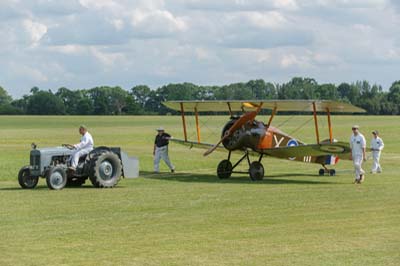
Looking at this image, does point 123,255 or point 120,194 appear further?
point 120,194

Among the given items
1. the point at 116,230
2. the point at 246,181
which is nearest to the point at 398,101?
the point at 246,181

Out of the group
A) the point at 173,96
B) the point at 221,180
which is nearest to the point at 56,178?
the point at 221,180

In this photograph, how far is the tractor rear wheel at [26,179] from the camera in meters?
19.2

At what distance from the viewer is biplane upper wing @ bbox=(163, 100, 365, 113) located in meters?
23.2

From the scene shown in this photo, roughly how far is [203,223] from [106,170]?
660 cm

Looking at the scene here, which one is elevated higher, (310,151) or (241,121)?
(241,121)

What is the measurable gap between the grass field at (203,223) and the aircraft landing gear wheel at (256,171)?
2.16 ft

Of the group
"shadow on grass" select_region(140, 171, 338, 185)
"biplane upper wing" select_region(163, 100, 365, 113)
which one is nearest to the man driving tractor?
"shadow on grass" select_region(140, 171, 338, 185)

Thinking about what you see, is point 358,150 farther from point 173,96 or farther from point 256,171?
point 173,96

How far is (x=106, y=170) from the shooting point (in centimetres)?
1944

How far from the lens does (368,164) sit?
30062mm

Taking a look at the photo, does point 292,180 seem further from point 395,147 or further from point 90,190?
point 395,147

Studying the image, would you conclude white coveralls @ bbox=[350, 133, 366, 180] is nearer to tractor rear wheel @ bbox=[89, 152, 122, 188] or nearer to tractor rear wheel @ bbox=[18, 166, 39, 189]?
tractor rear wheel @ bbox=[89, 152, 122, 188]

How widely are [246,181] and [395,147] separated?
23.6 meters
